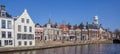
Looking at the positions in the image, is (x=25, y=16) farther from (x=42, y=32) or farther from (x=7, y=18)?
(x=42, y=32)

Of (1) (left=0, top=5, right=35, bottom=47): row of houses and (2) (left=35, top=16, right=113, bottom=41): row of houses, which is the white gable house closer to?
(1) (left=0, top=5, right=35, bottom=47): row of houses

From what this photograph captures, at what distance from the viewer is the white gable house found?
81188 millimetres

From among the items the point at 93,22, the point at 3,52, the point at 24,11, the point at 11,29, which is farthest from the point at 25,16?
the point at 93,22

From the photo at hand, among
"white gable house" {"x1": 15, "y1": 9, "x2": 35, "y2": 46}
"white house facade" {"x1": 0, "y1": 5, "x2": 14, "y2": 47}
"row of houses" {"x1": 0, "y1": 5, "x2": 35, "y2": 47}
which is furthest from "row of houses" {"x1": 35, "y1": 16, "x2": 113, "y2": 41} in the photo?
"white house facade" {"x1": 0, "y1": 5, "x2": 14, "y2": 47}

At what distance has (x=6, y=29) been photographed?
3034 inches

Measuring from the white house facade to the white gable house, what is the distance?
1892mm

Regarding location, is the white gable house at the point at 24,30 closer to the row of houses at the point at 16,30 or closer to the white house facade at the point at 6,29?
the row of houses at the point at 16,30

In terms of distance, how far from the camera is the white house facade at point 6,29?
75.3m

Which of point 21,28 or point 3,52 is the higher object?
A: point 21,28

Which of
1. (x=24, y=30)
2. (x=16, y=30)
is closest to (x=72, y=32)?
(x=24, y=30)

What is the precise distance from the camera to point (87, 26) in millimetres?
170875

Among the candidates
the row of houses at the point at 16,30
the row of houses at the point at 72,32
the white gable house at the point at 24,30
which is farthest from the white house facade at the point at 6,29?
the row of houses at the point at 72,32

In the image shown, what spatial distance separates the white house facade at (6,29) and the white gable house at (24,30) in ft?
6.21

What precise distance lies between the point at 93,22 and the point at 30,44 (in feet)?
349
